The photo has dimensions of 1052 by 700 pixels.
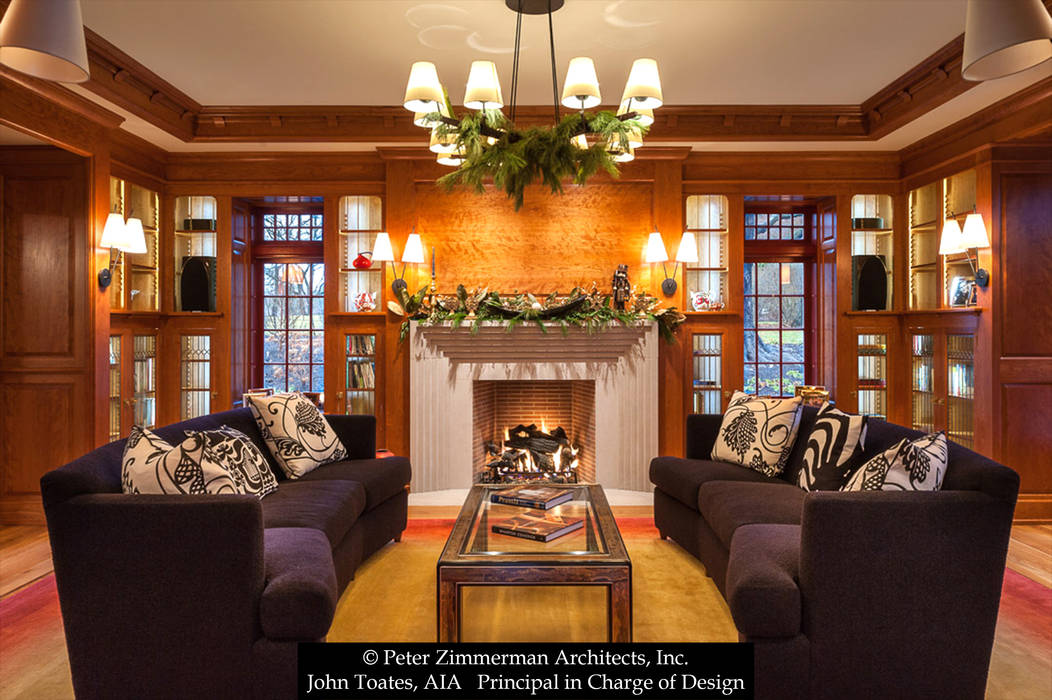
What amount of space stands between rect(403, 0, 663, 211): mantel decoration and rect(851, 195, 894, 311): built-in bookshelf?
3.44 meters

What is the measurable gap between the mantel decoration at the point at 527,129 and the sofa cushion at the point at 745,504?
1522 millimetres

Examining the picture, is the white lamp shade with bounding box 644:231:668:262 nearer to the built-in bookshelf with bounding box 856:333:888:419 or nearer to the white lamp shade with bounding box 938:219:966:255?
the built-in bookshelf with bounding box 856:333:888:419

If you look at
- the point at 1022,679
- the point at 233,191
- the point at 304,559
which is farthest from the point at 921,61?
the point at 233,191

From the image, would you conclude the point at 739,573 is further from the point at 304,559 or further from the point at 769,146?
the point at 769,146

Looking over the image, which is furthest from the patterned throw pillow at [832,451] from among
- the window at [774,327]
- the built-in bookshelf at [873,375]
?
the window at [774,327]

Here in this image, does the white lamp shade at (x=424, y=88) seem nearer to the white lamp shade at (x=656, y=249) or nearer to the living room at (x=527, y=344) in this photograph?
the living room at (x=527, y=344)

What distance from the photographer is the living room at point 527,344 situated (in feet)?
6.79

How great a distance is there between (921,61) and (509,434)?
3756 mm

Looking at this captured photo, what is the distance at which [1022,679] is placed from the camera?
2.36m

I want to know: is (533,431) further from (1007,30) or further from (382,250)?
(1007,30)

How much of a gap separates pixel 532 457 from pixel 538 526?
258 centimetres

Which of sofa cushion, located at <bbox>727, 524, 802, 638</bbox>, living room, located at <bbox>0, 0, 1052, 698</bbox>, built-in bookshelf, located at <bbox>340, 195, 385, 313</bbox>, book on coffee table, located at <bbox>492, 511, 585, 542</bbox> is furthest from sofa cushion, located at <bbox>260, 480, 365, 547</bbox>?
built-in bookshelf, located at <bbox>340, 195, 385, 313</bbox>

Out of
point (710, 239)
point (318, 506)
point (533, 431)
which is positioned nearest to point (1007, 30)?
point (318, 506)

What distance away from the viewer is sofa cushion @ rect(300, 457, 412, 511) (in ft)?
11.5
